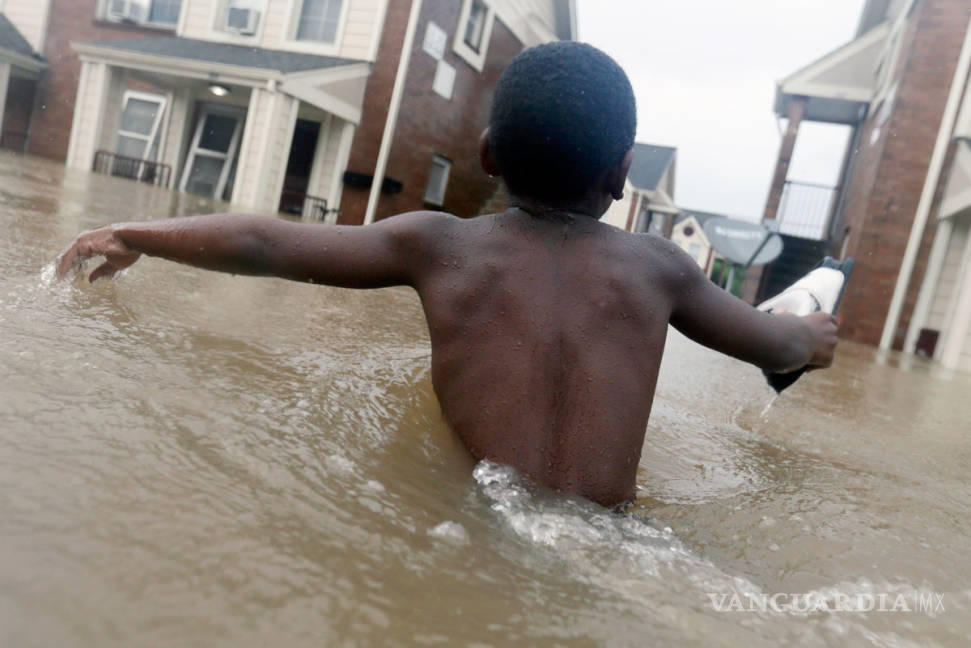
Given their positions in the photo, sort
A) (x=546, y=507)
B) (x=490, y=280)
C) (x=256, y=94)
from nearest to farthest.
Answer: (x=546, y=507)
(x=490, y=280)
(x=256, y=94)

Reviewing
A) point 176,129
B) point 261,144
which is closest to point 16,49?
point 176,129

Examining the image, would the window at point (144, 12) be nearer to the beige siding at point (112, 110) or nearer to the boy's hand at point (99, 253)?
the beige siding at point (112, 110)

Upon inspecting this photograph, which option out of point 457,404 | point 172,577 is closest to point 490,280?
point 457,404

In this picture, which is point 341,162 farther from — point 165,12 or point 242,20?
point 165,12

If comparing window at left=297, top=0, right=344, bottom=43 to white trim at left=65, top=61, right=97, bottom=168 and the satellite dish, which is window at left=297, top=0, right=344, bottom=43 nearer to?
white trim at left=65, top=61, right=97, bottom=168

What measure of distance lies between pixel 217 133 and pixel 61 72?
171 inches

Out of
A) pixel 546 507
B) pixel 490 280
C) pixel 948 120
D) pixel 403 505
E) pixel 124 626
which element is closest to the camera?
pixel 124 626

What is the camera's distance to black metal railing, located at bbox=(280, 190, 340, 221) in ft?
41.3

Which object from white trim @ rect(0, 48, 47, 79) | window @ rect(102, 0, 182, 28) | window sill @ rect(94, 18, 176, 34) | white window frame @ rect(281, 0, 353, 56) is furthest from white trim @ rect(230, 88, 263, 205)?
white trim @ rect(0, 48, 47, 79)

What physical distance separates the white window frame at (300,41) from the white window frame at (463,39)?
2.16 metres

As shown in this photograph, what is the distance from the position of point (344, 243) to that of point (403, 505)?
0.54 m

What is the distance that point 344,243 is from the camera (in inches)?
52.9

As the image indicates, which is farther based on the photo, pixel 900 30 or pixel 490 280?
pixel 900 30

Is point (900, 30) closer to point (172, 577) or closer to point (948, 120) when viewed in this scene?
point (948, 120)
